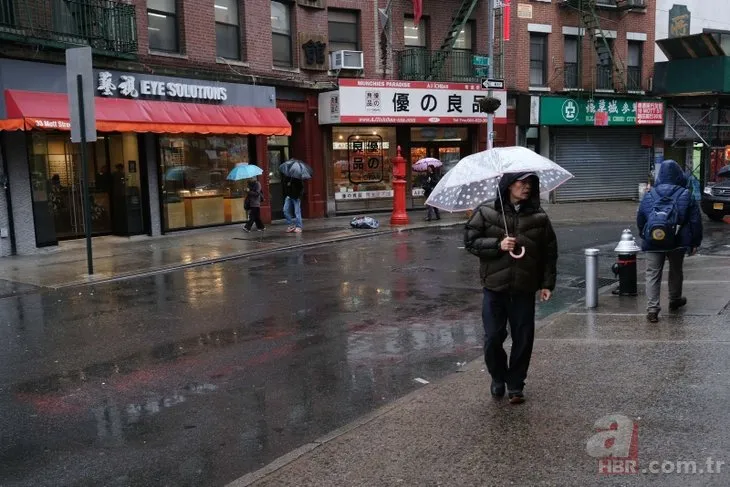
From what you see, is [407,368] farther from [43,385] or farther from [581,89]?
[581,89]

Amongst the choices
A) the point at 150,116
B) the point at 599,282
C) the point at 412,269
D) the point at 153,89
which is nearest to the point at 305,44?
the point at 153,89

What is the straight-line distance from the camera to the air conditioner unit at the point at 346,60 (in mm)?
21258

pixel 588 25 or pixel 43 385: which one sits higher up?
pixel 588 25

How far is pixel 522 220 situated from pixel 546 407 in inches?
53.4

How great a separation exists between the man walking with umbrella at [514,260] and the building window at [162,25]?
1465 centimetres

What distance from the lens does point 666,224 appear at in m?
7.14

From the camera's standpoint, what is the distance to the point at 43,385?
6148mm

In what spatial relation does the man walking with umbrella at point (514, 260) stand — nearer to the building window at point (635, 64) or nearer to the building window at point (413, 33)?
the building window at point (413, 33)

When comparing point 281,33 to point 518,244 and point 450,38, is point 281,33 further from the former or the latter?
point 518,244

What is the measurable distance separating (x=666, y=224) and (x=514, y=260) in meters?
3.12

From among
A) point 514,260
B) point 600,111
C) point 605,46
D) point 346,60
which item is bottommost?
point 514,260

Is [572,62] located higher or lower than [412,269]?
higher

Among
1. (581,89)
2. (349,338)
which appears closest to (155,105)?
(349,338)

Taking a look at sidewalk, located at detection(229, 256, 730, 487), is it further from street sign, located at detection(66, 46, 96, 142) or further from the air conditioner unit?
the air conditioner unit
